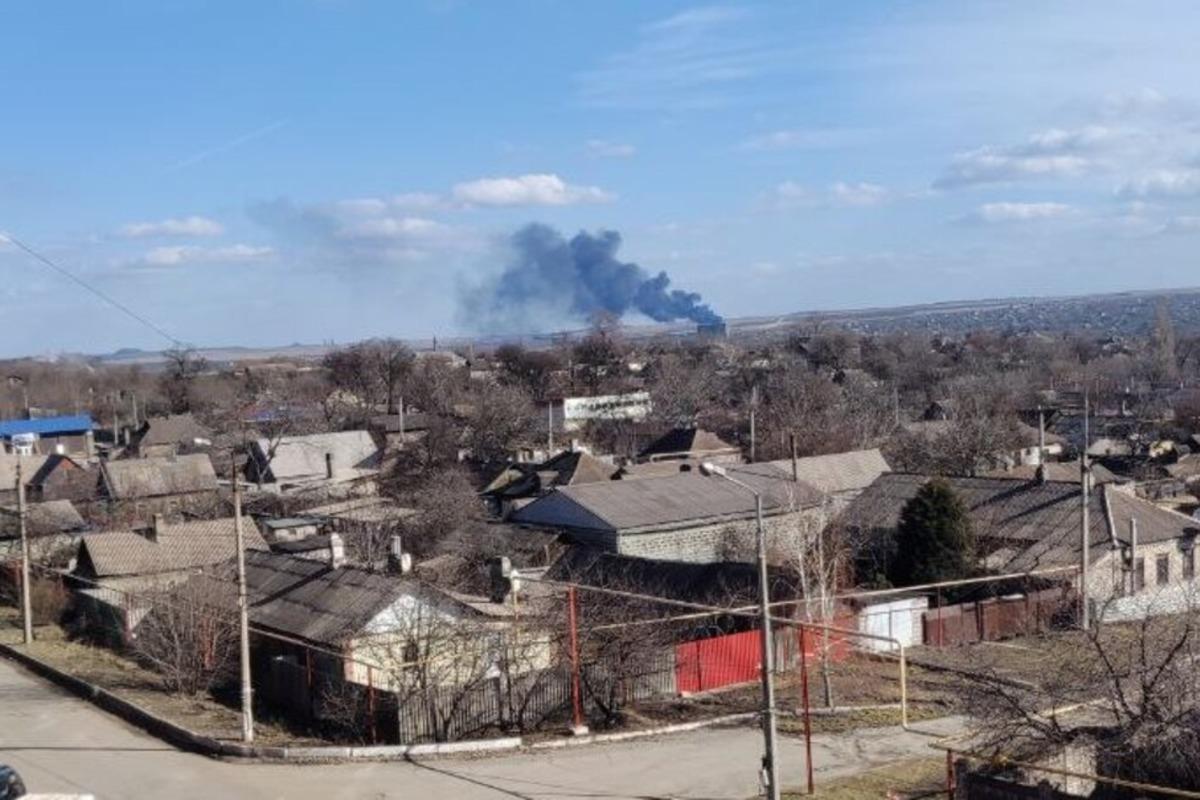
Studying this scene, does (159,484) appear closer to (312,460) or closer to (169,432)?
(312,460)

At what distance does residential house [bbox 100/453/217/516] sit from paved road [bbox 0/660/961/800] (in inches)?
1180

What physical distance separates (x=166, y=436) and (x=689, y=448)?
33.6 metres

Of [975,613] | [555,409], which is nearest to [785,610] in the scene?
[975,613]

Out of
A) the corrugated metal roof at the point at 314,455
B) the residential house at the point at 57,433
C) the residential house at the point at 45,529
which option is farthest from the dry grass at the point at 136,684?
the residential house at the point at 57,433

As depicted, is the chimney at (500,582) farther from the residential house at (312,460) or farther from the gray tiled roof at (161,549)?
the residential house at (312,460)

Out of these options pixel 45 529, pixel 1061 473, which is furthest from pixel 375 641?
pixel 1061 473

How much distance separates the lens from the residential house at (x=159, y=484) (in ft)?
167

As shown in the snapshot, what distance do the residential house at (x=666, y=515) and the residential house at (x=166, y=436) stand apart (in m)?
40.1

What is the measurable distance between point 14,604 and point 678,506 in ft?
60.6

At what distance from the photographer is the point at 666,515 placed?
39281 millimetres

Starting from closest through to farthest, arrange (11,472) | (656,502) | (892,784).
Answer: (892,784) → (656,502) → (11,472)

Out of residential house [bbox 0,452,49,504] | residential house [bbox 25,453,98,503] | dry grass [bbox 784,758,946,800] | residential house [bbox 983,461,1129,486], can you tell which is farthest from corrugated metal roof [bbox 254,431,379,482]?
dry grass [bbox 784,758,946,800]

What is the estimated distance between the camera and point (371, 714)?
20.8 meters

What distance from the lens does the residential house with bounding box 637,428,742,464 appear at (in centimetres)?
5872
